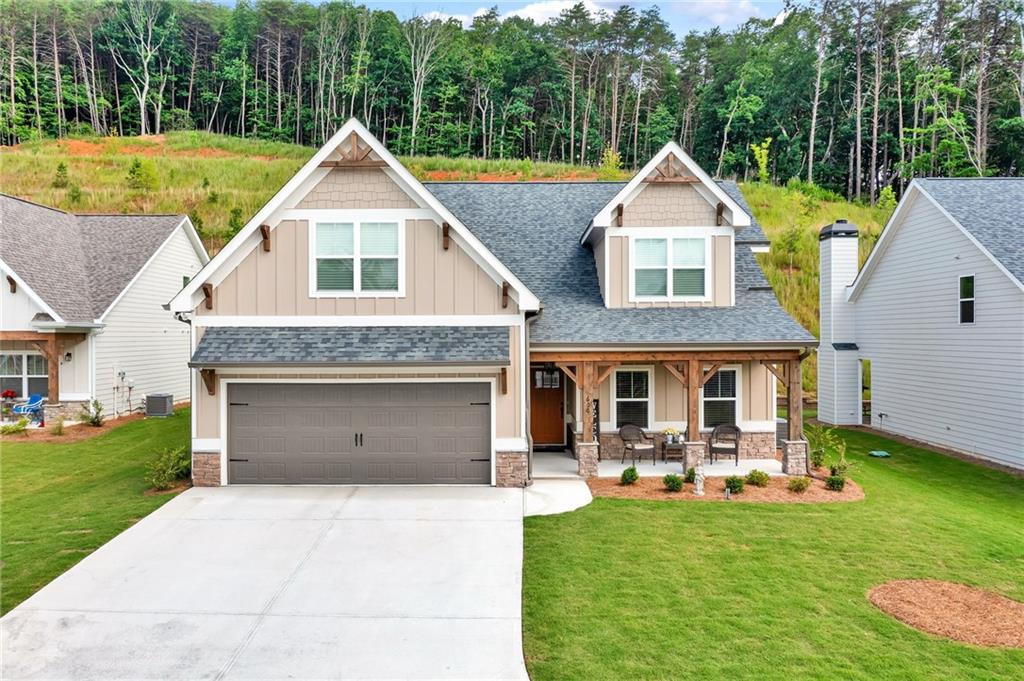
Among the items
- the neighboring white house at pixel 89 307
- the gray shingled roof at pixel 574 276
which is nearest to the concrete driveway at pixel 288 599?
the gray shingled roof at pixel 574 276

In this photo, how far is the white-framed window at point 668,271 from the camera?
12.8m

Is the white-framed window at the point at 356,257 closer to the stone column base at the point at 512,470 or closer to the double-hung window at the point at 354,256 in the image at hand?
the double-hung window at the point at 354,256

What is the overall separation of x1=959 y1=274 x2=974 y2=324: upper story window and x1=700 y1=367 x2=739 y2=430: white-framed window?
21.1 ft

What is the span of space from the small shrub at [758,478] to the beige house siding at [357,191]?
8337 millimetres

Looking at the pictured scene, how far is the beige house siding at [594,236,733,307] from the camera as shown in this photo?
12.8 m

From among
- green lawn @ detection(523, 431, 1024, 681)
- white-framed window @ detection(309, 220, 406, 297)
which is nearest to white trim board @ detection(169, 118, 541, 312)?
white-framed window @ detection(309, 220, 406, 297)

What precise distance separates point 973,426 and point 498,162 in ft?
117

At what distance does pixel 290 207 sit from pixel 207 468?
17.3ft

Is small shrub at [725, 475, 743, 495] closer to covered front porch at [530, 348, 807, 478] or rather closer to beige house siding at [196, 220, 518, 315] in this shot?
covered front porch at [530, 348, 807, 478]

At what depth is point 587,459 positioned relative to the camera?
37.6 feet

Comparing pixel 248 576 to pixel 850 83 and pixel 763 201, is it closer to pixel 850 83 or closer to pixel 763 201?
pixel 763 201

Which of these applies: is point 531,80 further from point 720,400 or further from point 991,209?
point 720,400

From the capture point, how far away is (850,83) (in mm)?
44844

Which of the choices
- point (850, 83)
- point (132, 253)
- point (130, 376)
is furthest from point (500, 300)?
point (850, 83)
